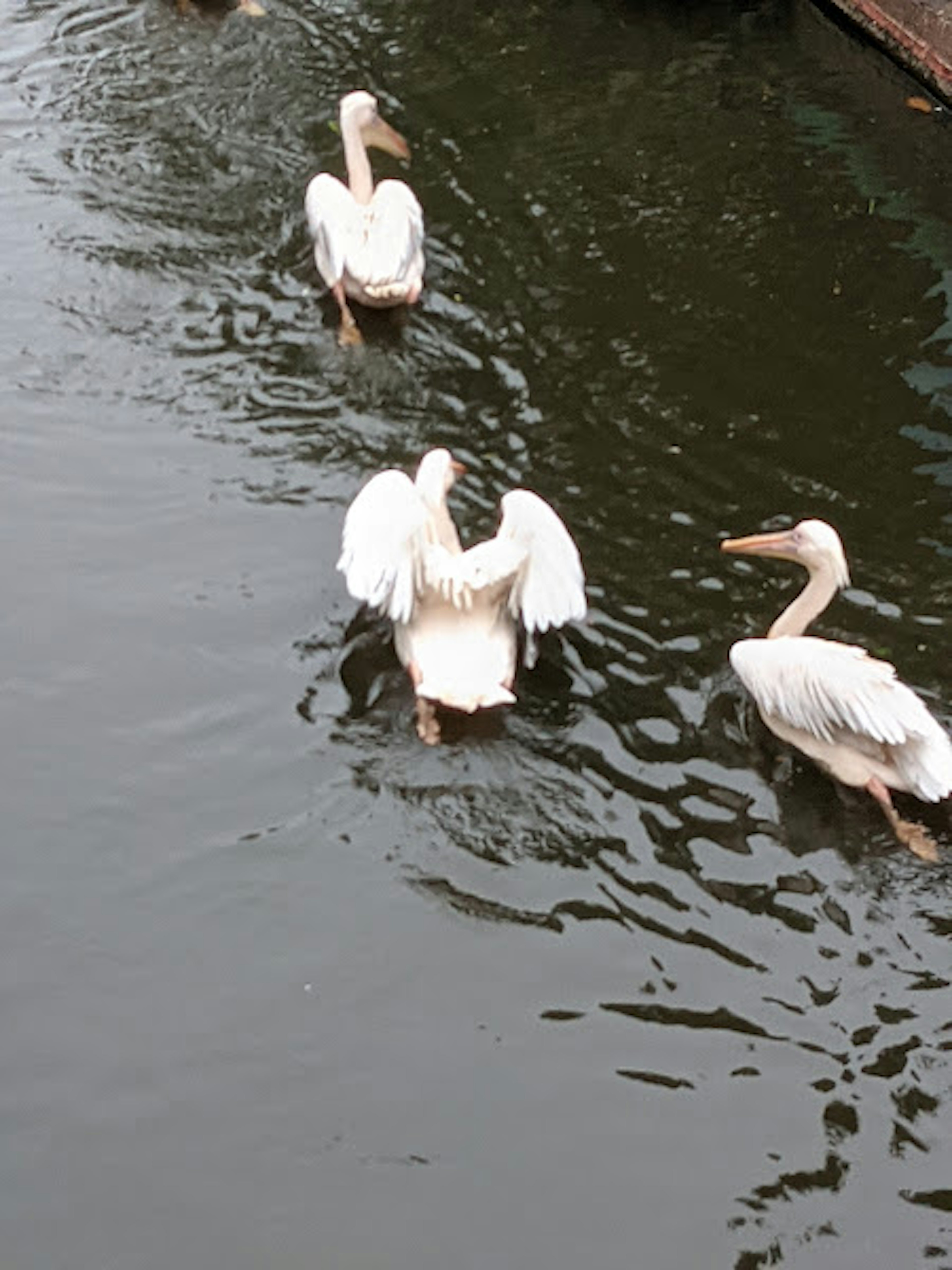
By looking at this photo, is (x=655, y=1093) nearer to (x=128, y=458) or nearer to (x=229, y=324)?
(x=128, y=458)

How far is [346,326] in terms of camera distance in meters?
9.29

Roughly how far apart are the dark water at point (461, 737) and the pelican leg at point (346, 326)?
0.38 feet

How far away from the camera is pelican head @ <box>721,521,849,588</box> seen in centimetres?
686

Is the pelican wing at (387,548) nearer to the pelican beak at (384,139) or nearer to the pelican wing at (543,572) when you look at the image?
the pelican wing at (543,572)

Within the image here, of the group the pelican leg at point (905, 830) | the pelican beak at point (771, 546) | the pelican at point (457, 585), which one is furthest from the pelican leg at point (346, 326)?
the pelican leg at point (905, 830)

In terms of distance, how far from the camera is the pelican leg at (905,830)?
6230 millimetres

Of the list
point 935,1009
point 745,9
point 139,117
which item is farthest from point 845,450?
point 745,9

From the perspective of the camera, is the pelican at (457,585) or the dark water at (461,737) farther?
the pelican at (457,585)

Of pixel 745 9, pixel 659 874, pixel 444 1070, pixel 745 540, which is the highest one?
pixel 745 9

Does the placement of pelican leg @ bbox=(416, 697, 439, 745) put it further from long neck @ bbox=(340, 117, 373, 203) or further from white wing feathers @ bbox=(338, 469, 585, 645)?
long neck @ bbox=(340, 117, 373, 203)

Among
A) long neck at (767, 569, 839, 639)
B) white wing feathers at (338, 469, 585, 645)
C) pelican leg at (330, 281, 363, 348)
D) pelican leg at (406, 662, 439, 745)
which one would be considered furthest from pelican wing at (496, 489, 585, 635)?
pelican leg at (330, 281, 363, 348)

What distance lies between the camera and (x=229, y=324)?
9.23 metres

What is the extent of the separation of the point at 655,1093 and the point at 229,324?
17.1 feet

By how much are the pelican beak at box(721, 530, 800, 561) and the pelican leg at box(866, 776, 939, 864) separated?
3.41 ft
